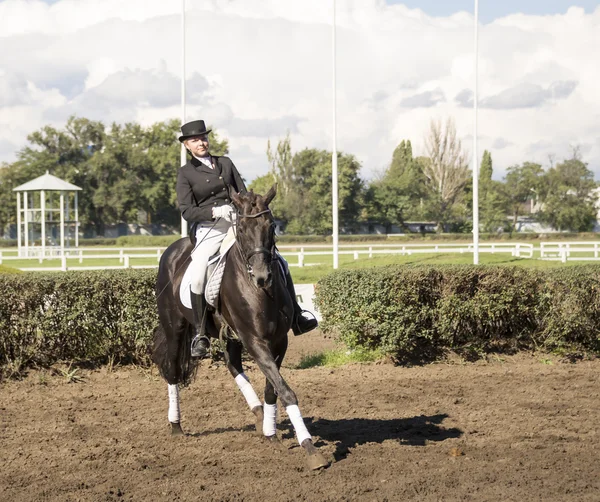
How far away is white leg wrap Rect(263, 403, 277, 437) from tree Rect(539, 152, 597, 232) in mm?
75376

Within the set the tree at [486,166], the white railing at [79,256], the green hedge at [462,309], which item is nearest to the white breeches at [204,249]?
the green hedge at [462,309]

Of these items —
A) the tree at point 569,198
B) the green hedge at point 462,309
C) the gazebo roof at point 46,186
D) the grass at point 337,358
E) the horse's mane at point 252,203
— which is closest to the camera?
the horse's mane at point 252,203

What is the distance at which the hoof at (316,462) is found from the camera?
6.29 meters

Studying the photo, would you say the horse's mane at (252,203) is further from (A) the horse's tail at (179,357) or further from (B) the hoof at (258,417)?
(B) the hoof at (258,417)

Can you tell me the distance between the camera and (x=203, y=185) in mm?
7785

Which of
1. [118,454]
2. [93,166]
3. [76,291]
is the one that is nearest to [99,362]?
[76,291]

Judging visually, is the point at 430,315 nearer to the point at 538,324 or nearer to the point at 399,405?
the point at 538,324

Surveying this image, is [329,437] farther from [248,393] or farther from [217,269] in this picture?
[217,269]

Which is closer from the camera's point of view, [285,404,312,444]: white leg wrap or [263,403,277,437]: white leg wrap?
[285,404,312,444]: white leg wrap

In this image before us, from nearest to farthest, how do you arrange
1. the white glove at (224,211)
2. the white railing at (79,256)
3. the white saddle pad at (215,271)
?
1. the white glove at (224,211)
2. the white saddle pad at (215,271)
3. the white railing at (79,256)

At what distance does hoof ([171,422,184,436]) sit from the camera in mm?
7797

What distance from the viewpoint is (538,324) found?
1170cm

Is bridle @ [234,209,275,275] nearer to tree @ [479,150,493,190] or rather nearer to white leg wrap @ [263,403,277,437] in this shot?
white leg wrap @ [263,403,277,437]

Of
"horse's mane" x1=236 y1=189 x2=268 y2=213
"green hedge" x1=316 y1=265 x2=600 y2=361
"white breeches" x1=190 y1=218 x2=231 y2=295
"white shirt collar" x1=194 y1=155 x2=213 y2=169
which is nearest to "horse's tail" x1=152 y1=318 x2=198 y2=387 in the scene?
"white breeches" x1=190 y1=218 x2=231 y2=295
